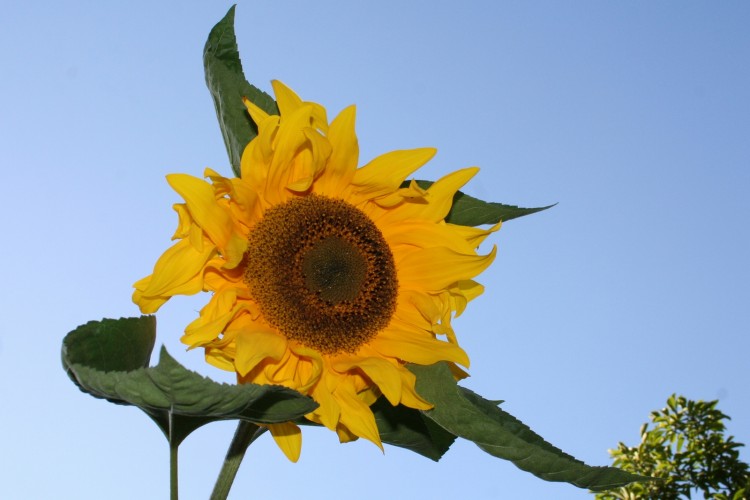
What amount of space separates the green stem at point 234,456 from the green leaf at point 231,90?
1.95ft

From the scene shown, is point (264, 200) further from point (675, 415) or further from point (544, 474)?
point (675, 415)

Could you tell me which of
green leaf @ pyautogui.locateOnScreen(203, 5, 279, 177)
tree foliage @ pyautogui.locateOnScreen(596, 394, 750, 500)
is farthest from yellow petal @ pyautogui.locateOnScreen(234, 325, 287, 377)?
tree foliage @ pyautogui.locateOnScreen(596, 394, 750, 500)

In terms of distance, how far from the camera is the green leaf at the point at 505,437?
1669mm

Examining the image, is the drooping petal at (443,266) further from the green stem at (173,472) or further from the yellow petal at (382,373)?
the green stem at (173,472)

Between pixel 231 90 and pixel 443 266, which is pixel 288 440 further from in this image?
pixel 231 90

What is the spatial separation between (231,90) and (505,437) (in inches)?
39.8

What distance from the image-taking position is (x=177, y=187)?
5.69 feet

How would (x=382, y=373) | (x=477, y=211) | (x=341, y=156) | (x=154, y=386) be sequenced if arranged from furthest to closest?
(x=477, y=211), (x=341, y=156), (x=382, y=373), (x=154, y=386)

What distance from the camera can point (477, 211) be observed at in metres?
2.07

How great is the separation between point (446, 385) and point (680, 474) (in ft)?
18.1

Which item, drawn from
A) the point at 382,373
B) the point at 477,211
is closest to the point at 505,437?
the point at 382,373

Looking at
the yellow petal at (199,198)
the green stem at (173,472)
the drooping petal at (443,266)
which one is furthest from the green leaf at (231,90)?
the green stem at (173,472)

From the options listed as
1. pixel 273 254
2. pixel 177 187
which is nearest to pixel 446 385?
pixel 273 254

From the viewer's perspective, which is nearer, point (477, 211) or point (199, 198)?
point (199, 198)
